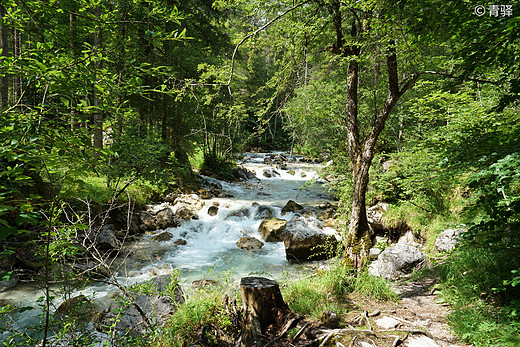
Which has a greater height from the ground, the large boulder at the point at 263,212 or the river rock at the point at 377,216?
the river rock at the point at 377,216

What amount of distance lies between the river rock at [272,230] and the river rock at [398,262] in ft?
13.1

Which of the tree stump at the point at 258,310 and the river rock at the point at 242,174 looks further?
the river rock at the point at 242,174

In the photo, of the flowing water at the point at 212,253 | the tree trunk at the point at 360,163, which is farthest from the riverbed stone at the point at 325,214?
the tree trunk at the point at 360,163

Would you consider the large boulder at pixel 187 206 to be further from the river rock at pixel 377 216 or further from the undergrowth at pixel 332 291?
the undergrowth at pixel 332 291

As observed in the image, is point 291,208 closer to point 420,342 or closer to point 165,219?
point 165,219

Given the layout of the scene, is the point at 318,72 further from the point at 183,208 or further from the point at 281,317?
the point at 183,208

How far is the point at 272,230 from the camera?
9.66 meters

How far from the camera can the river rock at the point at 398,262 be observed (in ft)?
18.6

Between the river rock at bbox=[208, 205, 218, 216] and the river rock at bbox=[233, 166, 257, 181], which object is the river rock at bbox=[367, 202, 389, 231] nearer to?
Answer: the river rock at bbox=[208, 205, 218, 216]

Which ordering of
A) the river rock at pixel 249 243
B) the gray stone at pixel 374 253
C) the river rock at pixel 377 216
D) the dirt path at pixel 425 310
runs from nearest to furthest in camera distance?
the dirt path at pixel 425 310 < the gray stone at pixel 374 253 < the river rock at pixel 377 216 < the river rock at pixel 249 243

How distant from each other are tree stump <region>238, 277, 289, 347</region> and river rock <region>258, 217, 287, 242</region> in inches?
230

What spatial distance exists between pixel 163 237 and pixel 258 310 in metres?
6.70

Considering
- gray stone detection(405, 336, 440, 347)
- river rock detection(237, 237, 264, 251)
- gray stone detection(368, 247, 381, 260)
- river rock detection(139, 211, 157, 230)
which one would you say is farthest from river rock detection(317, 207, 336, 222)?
gray stone detection(405, 336, 440, 347)

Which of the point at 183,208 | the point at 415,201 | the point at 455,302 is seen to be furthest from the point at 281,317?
the point at 183,208
